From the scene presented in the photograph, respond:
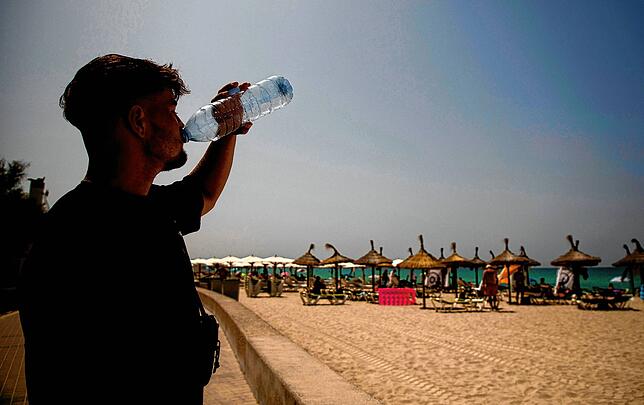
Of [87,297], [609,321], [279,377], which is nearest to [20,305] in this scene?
[87,297]

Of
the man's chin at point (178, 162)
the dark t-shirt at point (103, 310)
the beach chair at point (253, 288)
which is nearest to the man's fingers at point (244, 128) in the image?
the man's chin at point (178, 162)

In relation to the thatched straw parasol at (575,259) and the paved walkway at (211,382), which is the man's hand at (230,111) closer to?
the paved walkway at (211,382)

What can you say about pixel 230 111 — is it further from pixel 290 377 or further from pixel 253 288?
pixel 253 288

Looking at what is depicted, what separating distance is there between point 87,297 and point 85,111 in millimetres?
500

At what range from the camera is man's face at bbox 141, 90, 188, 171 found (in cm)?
115

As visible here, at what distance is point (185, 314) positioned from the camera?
1.01m

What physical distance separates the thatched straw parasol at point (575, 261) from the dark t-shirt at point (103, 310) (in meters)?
27.0

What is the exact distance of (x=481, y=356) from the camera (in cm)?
870

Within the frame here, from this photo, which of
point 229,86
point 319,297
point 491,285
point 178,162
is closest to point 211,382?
point 229,86

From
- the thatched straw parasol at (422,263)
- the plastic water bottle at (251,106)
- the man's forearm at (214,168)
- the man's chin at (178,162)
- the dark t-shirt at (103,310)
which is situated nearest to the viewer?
the dark t-shirt at (103,310)

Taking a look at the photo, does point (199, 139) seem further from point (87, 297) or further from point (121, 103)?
point (87, 297)

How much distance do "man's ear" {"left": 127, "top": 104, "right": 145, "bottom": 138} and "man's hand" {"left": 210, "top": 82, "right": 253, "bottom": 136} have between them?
525 mm

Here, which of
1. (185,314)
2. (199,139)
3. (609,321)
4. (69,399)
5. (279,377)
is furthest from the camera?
(609,321)

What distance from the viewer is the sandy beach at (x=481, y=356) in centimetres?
614
